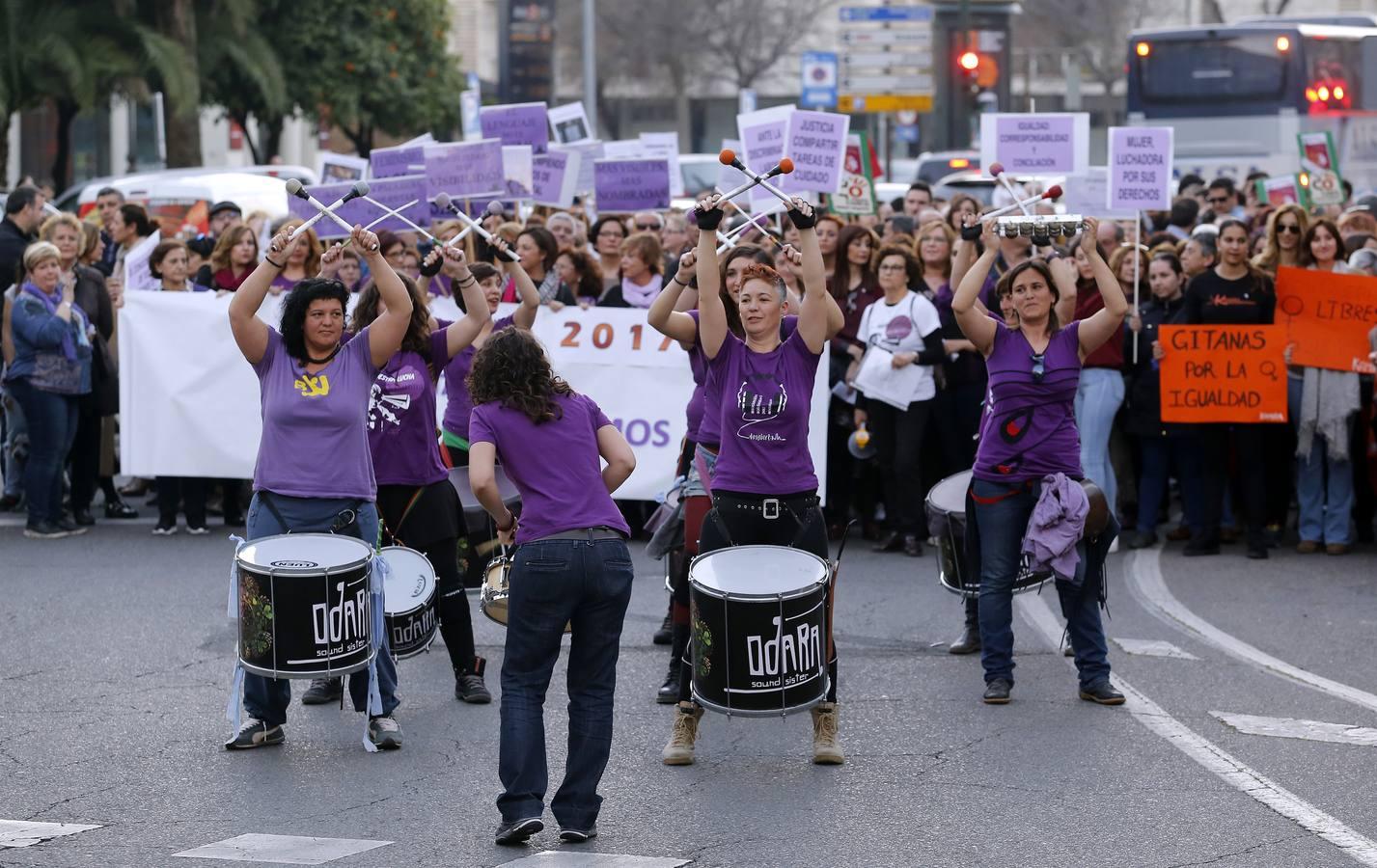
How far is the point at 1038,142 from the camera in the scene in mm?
14375

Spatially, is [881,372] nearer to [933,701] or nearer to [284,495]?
[933,701]

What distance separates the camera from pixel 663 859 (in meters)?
6.04

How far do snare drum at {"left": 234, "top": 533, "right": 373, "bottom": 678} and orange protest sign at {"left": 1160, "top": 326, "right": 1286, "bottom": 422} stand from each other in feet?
20.9

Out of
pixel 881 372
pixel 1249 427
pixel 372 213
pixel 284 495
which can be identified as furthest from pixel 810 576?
pixel 372 213

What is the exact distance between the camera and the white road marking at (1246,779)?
243 inches

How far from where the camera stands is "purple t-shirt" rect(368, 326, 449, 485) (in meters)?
8.20

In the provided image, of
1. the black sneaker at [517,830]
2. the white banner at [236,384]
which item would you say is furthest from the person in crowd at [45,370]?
the black sneaker at [517,830]

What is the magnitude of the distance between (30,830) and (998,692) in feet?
12.2

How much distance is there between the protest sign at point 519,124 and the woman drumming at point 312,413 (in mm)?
7822

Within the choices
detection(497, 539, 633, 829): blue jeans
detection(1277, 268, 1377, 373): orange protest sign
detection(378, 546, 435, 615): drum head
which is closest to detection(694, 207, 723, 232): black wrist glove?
detection(497, 539, 633, 829): blue jeans

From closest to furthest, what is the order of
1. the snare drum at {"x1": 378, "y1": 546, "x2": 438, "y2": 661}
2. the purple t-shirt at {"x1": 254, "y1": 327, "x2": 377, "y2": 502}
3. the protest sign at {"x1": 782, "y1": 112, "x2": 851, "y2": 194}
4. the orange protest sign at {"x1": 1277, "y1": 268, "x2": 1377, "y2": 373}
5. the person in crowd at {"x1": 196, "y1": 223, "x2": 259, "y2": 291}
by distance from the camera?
the purple t-shirt at {"x1": 254, "y1": 327, "x2": 377, "y2": 502}, the snare drum at {"x1": 378, "y1": 546, "x2": 438, "y2": 661}, the orange protest sign at {"x1": 1277, "y1": 268, "x2": 1377, "y2": 373}, the person in crowd at {"x1": 196, "y1": 223, "x2": 259, "y2": 291}, the protest sign at {"x1": 782, "y1": 112, "x2": 851, "y2": 194}

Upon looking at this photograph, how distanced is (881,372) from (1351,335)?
269 cm

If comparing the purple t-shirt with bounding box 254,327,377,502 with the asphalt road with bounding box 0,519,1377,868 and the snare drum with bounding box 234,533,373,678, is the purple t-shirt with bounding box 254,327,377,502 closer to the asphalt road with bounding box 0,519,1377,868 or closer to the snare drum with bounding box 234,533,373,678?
the snare drum with bounding box 234,533,373,678

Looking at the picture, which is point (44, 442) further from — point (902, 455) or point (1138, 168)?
point (1138, 168)
